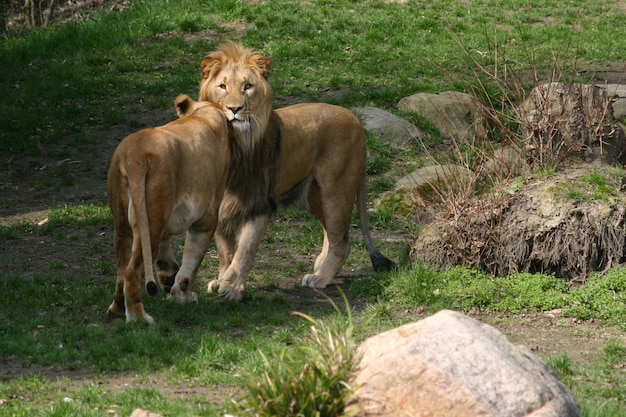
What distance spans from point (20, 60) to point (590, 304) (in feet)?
37.4

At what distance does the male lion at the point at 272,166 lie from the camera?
28.4 ft

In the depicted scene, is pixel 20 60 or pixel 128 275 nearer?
pixel 128 275

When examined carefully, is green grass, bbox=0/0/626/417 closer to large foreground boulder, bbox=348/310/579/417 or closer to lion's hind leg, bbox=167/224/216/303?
lion's hind leg, bbox=167/224/216/303

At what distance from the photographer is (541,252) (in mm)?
8703

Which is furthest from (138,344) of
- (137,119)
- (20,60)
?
(20,60)

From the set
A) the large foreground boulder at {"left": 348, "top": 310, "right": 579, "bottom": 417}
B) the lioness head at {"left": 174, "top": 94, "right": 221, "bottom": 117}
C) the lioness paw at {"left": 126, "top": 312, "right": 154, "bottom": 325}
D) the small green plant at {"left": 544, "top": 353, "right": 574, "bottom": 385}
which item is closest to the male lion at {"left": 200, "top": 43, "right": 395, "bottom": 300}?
the lioness head at {"left": 174, "top": 94, "right": 221, "bottom": 117}

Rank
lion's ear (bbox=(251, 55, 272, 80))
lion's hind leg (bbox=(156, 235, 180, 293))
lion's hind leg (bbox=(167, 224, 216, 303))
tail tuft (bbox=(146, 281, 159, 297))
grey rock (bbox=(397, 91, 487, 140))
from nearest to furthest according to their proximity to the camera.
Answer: tail tuft (bbox=(146, 281, 159, 297)) < lion's hind leg (bbox=(167, 224, 216, 303)) < lion's hind leg (bbox=(156, 235, 180, 293)) < lion's ear (bbox=(251, 55, 272, 80)) < grey rock (bbox=(397, 91, 487, 140))

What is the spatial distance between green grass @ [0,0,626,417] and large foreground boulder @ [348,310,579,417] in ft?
1.83

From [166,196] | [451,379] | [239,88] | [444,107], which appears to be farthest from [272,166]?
[444,107]

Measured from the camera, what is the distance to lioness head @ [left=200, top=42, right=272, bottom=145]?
8.58 m

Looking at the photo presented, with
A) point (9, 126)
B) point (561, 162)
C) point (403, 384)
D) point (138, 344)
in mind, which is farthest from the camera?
point (9, 126)

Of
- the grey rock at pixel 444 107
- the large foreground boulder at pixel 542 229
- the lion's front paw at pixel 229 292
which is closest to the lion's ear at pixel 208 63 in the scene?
the lion's front paw at pixel 229 292

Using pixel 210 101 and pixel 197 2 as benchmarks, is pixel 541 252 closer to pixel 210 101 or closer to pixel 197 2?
pixel 210 101

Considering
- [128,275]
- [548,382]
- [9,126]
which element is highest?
[548,382]
